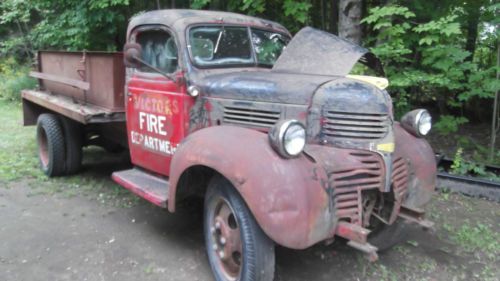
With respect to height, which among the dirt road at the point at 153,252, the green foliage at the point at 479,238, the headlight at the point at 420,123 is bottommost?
the dirt road at the point at 153,252

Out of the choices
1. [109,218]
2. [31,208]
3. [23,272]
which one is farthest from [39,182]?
[23,272]

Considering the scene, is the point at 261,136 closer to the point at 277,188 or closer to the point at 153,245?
the point at 277,188

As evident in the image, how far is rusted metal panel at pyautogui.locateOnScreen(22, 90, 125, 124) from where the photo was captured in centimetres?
487

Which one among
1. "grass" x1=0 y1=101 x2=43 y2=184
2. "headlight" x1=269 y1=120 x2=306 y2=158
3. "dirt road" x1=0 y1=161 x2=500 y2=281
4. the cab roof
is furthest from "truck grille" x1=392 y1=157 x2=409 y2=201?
"grass" x1=0 y1=101 x2=43 y2=184

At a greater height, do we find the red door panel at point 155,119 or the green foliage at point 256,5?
the green foliage at point 256,5

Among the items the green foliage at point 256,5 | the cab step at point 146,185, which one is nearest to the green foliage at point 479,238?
the cab step at point 146,185

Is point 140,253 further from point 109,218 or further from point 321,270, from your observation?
point 321,270

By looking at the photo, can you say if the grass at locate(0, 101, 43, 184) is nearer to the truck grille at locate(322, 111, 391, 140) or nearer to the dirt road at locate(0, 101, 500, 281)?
the dirt road at locate(0, 101, 500, 281)

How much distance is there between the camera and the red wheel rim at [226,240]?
129 inches

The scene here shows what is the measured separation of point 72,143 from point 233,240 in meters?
3.61

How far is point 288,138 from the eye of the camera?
9.57 feet

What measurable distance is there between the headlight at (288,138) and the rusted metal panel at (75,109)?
256 centimetres

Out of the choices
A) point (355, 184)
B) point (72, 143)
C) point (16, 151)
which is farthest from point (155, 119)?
point (16, 151)

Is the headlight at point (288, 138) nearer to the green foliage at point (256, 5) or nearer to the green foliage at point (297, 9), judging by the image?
the green foliage at point (297, 9)
